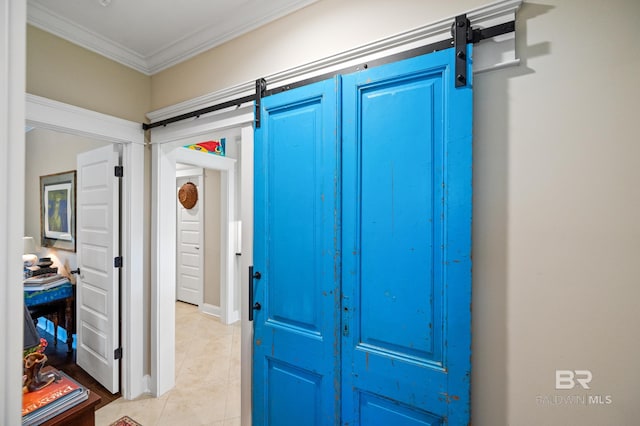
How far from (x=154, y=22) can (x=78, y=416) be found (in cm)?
222

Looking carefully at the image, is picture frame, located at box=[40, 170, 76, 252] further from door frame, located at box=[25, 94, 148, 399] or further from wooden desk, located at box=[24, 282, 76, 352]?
door frame, located at box=[25, 94, 148, 399]

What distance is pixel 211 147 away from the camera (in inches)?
144

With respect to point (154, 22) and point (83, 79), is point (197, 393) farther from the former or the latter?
point (154, 22)

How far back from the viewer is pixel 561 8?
1.09 metres

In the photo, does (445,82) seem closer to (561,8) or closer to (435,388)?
(561,8)

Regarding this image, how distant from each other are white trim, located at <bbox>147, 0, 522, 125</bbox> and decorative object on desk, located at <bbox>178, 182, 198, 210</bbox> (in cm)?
301

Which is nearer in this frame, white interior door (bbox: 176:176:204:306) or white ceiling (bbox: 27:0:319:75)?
white ceiling (bbox: 27:0:319:75)

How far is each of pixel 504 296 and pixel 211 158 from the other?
3.37 m

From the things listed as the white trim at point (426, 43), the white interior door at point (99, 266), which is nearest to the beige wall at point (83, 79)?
the white interior door at point (99, 266)

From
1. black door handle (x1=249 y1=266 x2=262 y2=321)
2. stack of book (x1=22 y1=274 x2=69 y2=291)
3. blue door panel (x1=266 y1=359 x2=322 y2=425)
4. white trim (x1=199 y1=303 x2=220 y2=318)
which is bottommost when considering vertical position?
white trim (x1=199 y1=303 x2=220 y2=318)

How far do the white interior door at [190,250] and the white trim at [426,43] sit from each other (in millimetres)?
3113

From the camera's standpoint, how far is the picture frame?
3.23 meters

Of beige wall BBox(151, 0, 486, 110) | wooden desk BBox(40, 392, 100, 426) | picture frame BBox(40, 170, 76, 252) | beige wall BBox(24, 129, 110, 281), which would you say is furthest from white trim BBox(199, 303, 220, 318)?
wooden desk BBox(40, 392, 100, 426)

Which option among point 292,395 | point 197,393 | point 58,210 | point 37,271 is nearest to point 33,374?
point 292,395
